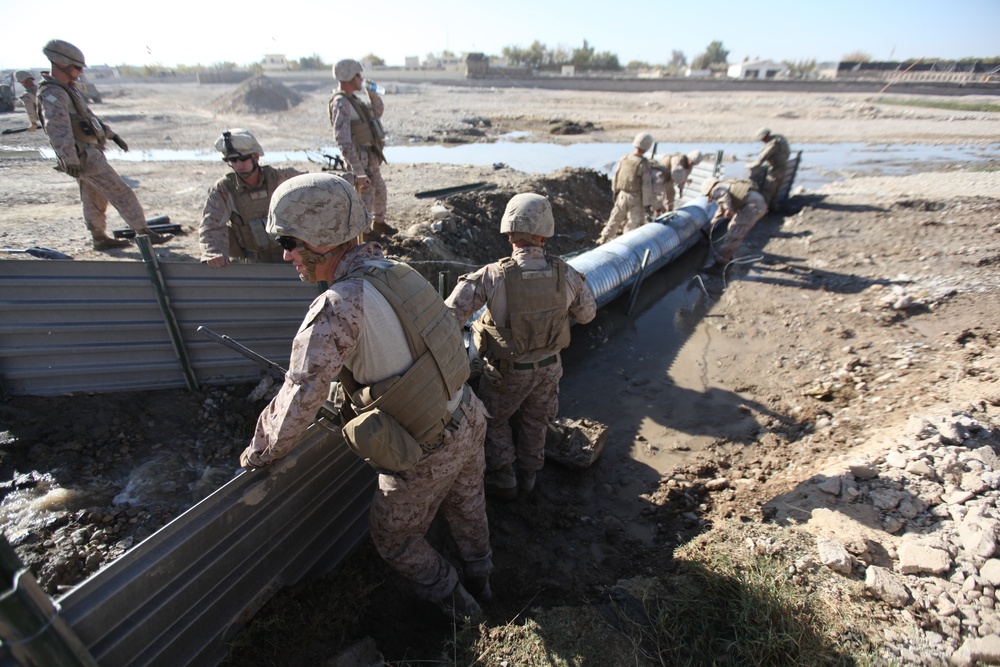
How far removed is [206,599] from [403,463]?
934 mm

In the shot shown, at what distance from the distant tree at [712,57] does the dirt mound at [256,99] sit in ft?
224

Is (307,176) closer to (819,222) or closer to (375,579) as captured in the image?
(375,579)

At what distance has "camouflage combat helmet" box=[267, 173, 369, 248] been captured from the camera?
181 cm

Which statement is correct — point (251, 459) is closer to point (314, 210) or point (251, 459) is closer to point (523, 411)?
point (314, 210)

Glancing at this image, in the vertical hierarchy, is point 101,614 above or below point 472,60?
below

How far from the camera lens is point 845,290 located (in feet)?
21.9

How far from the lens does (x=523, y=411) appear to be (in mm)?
3486

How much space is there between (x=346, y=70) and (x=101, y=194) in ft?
9.23

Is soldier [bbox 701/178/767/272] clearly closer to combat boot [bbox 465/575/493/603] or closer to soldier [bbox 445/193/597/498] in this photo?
soldier [bbox 445/193/597/498]

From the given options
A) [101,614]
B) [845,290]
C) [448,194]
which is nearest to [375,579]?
[101,614]

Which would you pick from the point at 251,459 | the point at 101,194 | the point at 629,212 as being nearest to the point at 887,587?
the point at 251,459

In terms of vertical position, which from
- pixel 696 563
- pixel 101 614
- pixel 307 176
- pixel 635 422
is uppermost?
pixel 307 176

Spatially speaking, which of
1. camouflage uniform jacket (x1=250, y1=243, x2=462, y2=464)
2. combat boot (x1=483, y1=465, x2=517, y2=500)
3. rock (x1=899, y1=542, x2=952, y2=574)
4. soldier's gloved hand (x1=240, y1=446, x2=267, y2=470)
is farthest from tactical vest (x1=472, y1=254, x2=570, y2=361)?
rock (x1=899, y1=542, x2=952, y2=574)

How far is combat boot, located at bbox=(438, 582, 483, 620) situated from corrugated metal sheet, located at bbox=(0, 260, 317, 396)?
2.05 metres
